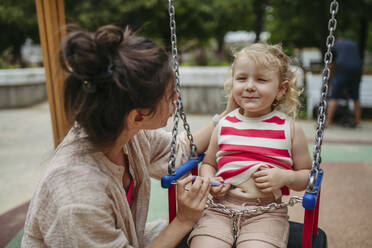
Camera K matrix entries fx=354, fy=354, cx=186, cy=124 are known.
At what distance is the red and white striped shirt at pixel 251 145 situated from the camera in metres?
1.70

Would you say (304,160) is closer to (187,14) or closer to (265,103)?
(265,103)

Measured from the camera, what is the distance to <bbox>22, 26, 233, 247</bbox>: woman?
1.13 meters

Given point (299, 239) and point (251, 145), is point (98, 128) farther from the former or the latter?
point (299, 239)

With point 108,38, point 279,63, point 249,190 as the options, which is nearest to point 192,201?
point 249,190

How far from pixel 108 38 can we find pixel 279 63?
924mm

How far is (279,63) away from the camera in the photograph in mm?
1744

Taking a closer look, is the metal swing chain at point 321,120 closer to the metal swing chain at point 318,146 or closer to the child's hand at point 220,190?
the metal swing chain at point 318,146

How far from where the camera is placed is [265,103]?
1.72 m

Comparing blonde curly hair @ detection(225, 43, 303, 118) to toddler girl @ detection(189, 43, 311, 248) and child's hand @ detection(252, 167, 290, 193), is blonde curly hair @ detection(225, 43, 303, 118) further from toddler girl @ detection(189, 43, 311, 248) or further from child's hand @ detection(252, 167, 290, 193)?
child's hand @ detection(252, 167, 290, 193)

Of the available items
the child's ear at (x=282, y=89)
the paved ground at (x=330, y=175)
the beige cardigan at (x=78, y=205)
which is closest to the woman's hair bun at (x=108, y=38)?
the beige cardigan at (x=78, y=205)

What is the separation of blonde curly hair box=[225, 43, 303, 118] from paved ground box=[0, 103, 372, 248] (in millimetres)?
1034

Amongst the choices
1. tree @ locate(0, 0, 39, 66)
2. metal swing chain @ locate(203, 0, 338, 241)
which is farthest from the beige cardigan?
tree @ locate(0, 0, 39, 66)

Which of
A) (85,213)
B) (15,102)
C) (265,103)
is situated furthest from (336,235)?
(15,102)

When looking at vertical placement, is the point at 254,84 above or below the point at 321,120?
above
